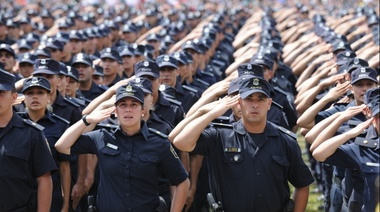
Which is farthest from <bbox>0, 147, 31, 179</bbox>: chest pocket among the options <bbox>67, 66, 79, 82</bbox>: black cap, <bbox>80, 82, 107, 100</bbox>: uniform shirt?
<bbox>80, 82, 107, 100</bbox>: uniform shirt

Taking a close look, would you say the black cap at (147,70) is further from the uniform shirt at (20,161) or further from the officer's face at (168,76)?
the uniform shirt at (20,161)

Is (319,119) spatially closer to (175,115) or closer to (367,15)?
(175,115)

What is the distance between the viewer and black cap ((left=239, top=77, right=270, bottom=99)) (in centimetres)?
693

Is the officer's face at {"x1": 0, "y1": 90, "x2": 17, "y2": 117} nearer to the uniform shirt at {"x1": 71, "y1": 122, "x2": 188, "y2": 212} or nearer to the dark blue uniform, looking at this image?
the uniform shirt at {"x1": 71, "y1": 122, "x2": 188, "y2": 212}

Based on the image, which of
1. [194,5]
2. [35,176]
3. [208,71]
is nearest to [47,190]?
[35,176]

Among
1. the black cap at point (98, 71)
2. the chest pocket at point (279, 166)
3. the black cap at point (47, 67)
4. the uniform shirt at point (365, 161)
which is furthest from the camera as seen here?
the black cap at point (98, 71)

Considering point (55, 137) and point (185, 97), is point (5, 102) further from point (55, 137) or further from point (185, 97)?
point (185, 97)

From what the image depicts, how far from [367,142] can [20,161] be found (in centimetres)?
255

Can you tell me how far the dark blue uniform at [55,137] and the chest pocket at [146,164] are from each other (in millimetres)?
1217

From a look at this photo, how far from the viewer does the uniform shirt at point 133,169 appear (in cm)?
693

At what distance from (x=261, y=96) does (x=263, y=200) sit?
77 centimetres

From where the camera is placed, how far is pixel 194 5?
35562 mm

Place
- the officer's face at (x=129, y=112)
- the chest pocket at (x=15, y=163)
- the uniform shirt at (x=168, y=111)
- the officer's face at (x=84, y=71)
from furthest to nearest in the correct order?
1. the officer's face at (x=84, y=71)
2. the uniform shirt at (x=168, y=111)
3. the officer's face at (x=129, y=112)
4. the chest pocket at (x=15, y=163)

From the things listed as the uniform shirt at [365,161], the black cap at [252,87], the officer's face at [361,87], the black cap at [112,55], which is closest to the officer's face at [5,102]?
the black cap at [252,87]
